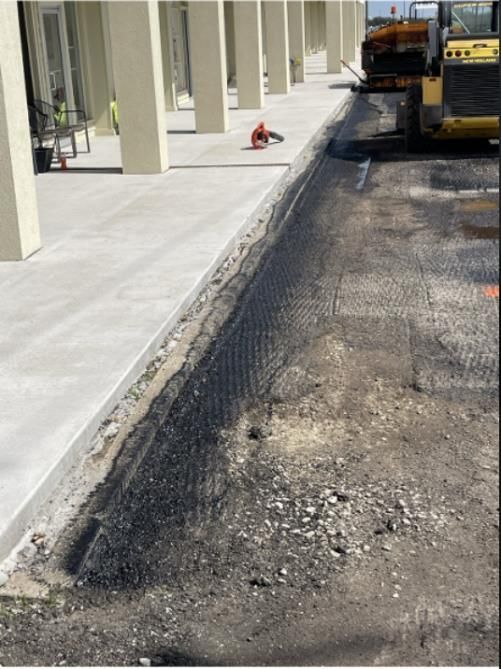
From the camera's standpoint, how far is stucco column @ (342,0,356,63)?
168 feet

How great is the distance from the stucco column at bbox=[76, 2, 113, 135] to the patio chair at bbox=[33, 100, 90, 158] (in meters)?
0.75

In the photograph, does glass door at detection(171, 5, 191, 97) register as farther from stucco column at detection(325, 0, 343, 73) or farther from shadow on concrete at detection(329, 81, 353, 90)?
stucco column at detection(325, 0, 343, 73)

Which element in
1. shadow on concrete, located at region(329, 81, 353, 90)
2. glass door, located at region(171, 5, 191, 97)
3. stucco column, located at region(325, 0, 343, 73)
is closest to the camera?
glass door, located at region(171, 5, 191, 97)

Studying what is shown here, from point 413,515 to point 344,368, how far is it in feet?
7.25

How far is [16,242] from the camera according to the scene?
10086 millimetres

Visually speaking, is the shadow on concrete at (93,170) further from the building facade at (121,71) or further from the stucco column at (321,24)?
the stucco column at (321,24)

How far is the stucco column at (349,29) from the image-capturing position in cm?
5116

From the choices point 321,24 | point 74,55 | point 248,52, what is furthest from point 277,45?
point 321,24

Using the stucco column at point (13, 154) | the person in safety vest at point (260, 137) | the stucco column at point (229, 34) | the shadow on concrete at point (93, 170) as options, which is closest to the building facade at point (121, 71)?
the stucco column at point (13, 154)

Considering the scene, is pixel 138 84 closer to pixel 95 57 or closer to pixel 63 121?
pixel 63 121

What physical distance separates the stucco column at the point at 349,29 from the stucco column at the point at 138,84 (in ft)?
120

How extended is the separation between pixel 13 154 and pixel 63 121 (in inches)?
419

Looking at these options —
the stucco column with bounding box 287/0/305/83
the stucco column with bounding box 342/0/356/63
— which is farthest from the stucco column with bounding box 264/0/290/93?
the stucco column with bounding box 342/0/356/63

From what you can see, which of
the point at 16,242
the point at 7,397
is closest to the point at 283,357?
the point at 7,397
